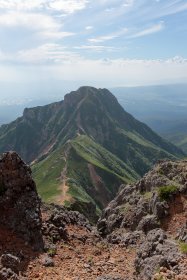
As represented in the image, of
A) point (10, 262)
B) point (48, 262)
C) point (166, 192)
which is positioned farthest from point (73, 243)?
point (166, 192)

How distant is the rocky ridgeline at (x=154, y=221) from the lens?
78.6 ft

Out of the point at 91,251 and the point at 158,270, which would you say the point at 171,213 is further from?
the point at 158,270

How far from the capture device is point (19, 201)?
30.8 m

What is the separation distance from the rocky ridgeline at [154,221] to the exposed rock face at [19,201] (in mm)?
7907

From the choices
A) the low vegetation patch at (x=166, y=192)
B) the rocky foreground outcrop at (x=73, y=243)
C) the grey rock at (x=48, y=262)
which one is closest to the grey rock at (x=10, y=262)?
the rocky foreground outcrop at (x=73, y=243)

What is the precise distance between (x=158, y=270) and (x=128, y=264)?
9740mm

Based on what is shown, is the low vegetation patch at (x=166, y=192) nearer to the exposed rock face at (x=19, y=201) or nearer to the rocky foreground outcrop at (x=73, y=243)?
the rocky foreground outcrop at (x=73, y=243)

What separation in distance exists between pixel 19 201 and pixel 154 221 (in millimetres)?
17613

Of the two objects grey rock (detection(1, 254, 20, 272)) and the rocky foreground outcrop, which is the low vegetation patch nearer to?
the rocky foreground outcrop

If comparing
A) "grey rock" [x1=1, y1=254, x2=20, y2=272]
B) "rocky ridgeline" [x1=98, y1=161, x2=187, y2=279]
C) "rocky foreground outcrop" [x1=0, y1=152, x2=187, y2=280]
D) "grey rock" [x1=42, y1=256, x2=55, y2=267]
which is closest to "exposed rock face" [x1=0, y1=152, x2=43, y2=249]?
"rocky foreground outcrop" [x1=0, y1=152, x2=187, y2=280]

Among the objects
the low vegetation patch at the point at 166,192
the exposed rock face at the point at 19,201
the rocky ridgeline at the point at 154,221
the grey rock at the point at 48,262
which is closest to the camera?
the rocky ridgeline at the point at 154,221

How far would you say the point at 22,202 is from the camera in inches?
1214

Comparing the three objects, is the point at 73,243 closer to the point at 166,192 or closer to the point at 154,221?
the point at 154,221

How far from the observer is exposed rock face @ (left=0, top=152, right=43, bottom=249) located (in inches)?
1147
